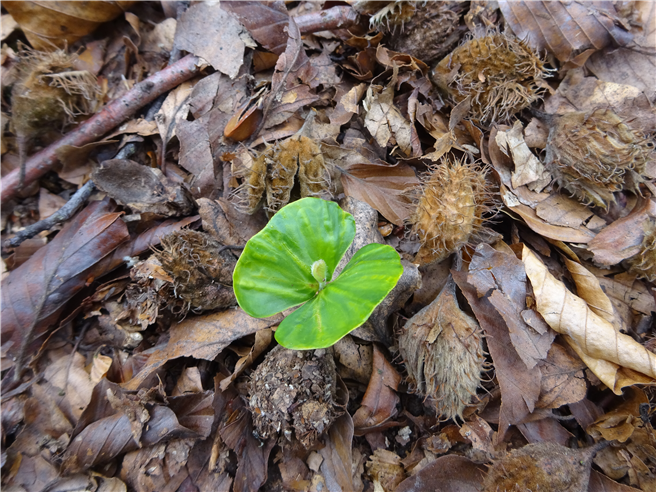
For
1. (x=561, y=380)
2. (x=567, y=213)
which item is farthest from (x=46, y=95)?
(x=561, y=380)

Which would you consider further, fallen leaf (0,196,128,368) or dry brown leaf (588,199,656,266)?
fallen leaf (0,196,128,368)

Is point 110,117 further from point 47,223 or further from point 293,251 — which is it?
point 293,251

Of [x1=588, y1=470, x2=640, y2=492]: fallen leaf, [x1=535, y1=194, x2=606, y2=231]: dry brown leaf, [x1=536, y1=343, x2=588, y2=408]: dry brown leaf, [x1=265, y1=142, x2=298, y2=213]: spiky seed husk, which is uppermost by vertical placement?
[x1=265, y1=142, x2=298, y2=213]: spiky seed husk

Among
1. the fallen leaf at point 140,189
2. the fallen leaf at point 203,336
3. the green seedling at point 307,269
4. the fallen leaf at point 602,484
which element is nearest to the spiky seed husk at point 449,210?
the green seedling at point 307,269

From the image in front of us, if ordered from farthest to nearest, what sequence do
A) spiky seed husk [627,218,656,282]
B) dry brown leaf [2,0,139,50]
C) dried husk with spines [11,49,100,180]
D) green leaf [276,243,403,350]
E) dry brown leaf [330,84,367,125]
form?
dry brown leaf [2,0,139,50] → dried husk with spines [11,49,100,180] → dry brown leaf [330,84,367,125] → spiky seed husk [627,218,656,282] → green leaf [276,243,403,350]

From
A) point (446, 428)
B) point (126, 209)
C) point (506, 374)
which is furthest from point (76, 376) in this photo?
point (506, 374)

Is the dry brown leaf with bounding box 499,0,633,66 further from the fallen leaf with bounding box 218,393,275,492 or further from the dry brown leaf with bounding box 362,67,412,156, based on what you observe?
the fallen leaf with bounding box 218,393,275,492

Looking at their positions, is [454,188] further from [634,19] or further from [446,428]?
[634,19]

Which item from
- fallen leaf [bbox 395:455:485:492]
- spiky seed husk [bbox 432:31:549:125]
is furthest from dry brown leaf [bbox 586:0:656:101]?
fallen leaf [bbox 395:455:485:492]
